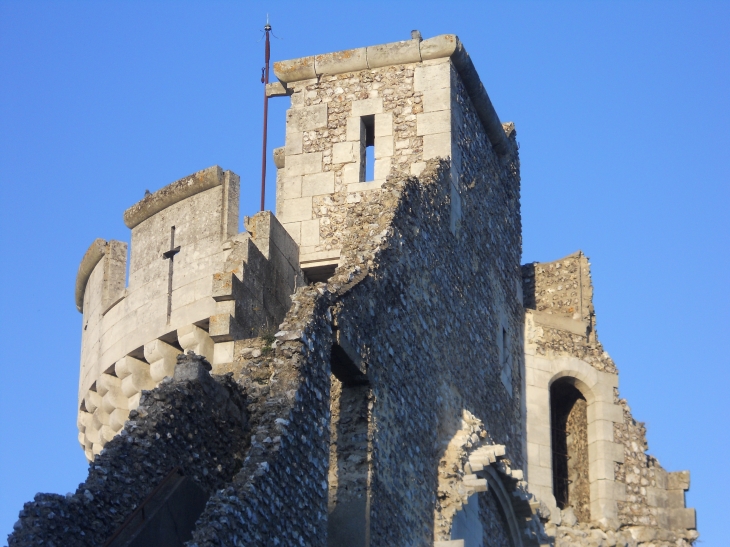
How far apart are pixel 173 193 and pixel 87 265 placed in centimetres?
212

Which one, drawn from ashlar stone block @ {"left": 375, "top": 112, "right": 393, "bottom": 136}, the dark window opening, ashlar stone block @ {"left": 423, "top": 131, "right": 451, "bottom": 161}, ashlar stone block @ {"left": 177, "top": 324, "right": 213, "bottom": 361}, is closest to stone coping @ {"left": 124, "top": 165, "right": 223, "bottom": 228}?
ashlar stone block @ {"left": 177, "top": 324, "right": 213, "bottom": 361}

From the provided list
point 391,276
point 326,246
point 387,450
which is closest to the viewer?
point 387,450

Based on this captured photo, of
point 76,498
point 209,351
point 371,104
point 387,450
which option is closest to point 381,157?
point 371,104

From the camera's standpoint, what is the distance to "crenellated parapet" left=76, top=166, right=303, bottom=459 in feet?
51.4

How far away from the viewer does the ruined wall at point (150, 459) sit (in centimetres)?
984

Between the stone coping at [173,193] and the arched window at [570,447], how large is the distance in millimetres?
6394

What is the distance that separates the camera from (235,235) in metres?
16.4

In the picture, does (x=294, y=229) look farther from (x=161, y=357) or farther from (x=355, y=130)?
(x=161, y=357)

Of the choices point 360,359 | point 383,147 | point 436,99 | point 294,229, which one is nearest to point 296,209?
point 294,229

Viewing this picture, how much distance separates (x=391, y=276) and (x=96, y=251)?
18.2ft

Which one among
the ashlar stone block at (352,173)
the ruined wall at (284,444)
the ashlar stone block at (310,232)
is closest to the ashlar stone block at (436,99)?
the ashlar stone block at (352,173)

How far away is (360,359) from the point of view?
41.7ft

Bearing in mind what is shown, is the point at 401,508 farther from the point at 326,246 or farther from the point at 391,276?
the point at 326,246

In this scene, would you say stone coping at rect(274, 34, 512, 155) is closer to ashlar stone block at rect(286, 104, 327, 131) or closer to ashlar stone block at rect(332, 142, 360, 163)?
ashlar stone block at rect(286, 104, 327, 131)
